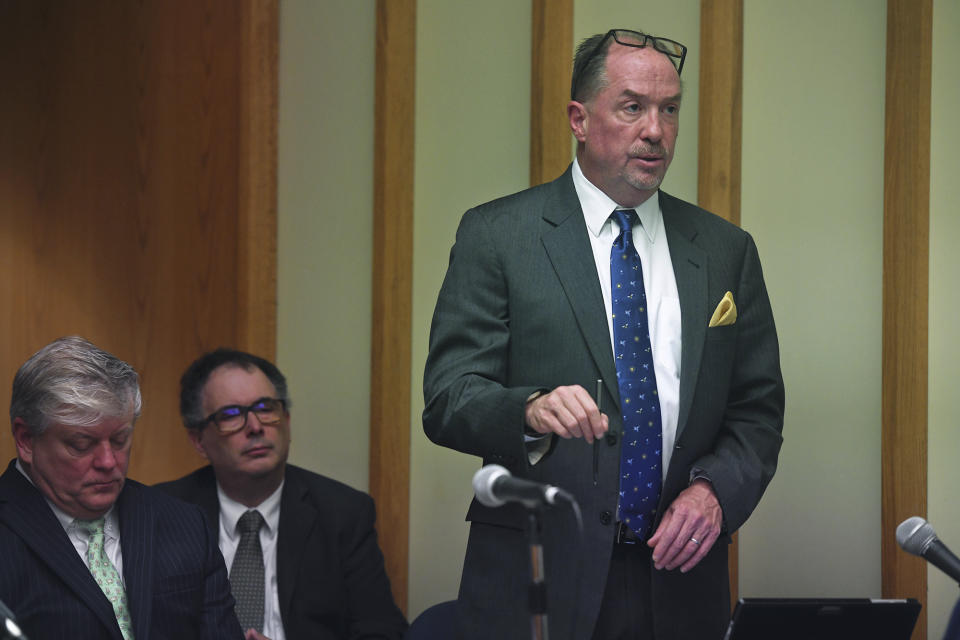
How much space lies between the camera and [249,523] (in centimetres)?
310

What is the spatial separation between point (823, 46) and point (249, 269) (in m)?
1.80

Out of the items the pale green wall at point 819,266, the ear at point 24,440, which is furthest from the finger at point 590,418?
the pale green wall at point 819,266

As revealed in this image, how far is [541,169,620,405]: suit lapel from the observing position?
2.01 metres

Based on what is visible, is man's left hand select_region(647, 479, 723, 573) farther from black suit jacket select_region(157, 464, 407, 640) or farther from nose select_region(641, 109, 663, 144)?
black suit jacket select_region(157, 464, 407, 640)

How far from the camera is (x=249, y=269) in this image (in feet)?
11.9

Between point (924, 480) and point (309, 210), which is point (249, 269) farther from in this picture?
point (924, 480)

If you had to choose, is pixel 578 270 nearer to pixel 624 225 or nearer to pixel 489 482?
pixel 624 225

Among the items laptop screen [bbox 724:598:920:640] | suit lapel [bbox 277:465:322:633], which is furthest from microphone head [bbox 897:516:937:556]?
suit lapel [bbox 277:465:322:633]

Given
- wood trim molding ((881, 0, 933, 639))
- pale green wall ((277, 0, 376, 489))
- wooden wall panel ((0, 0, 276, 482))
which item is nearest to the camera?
wood trim molding ((881, 0, 933, 639))

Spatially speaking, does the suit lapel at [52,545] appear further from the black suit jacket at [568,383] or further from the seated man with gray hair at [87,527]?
the black suit jacket at [568,383]

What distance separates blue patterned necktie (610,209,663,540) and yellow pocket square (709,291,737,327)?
0.42ft

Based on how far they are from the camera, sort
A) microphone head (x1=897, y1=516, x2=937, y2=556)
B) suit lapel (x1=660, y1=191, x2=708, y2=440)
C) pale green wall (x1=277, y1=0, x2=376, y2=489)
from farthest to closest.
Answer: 1. pale green wall (x1=277, y1=0, x2=376, y2=489)
2. suit lapel (x1=660, y1=191, x2=708, y2=440)
3. microphone head (x1=897, y1=516, x2=937, y2=556)

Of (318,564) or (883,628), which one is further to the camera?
(318,564)

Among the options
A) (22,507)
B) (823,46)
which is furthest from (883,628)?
(823,46)
